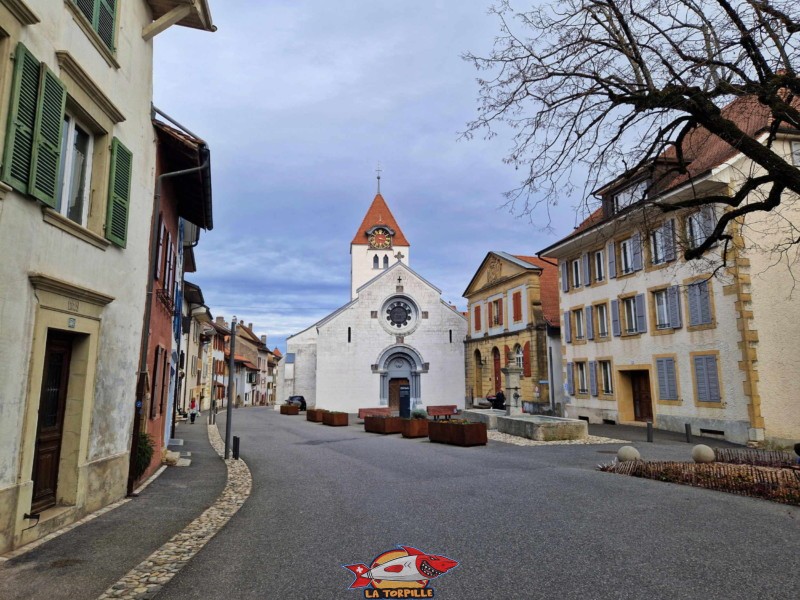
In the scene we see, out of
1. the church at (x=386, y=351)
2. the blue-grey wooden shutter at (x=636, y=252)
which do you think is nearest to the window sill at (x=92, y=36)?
the blue-grey wooden shutter at (x=636, y=252)

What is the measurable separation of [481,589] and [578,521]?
282 centimetres

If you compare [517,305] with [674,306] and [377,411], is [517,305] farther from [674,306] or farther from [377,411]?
[674,306]

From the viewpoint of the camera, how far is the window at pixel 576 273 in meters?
26.2

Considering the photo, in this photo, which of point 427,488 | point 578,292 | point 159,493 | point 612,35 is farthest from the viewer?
point 578,292

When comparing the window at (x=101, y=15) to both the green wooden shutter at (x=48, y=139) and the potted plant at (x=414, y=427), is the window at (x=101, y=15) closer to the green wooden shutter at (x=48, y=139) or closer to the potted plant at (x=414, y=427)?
the green wooden shutter at (x=48, y=139)

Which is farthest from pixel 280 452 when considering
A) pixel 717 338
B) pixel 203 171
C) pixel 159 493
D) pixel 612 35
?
pixel 717 338

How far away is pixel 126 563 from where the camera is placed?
17.4ft

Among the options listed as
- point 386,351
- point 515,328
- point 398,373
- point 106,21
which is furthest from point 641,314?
point 398,373

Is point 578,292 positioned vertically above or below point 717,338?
above

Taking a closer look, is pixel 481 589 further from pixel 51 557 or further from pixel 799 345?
pixel 799 345

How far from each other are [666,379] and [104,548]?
19.4 m

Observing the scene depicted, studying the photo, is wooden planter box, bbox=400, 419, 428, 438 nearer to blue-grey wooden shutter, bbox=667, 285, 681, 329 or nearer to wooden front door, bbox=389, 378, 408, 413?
blue-grey wooden shutter, bbox=667, 285, 681, 329

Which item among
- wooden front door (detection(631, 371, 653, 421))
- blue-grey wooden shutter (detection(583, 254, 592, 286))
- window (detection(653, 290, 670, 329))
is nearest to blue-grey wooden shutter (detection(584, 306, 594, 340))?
blue-grey wooden shutter (detection(583, 254, 592, 286))

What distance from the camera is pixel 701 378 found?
1852 centimetres
